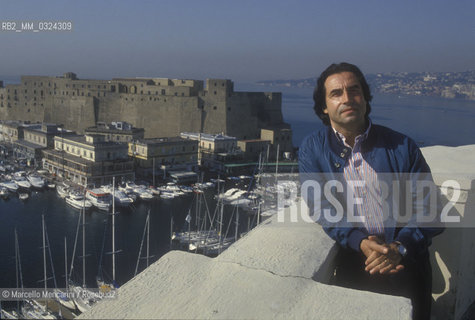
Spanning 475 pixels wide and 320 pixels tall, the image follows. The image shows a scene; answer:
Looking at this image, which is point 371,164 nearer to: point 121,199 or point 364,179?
point 364,179

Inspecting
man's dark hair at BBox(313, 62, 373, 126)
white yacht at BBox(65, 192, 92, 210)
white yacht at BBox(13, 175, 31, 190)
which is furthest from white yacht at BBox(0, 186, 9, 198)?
man's dark hair at BBox(313, 62, 373, 126)

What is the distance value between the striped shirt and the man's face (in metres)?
0.08

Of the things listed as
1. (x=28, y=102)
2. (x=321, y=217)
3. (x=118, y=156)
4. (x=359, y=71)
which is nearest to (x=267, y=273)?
(x=321, y=217)

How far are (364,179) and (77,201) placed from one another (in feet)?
36.4

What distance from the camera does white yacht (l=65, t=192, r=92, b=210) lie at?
433 inches

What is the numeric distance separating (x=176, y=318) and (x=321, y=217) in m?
0.42

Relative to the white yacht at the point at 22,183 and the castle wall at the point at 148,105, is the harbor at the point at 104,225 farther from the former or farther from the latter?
the castle wall at the point at 148,105

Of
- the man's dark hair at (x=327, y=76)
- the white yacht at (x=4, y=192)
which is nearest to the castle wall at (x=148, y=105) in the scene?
the white yacht at (x=4, y=192)

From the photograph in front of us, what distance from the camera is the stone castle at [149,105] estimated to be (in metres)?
17.5

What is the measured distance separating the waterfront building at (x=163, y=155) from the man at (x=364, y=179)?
1292 cm

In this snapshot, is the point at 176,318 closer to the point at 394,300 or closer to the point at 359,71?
the point at 394,300

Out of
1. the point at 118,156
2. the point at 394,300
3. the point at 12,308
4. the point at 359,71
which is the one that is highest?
the point at 359,71

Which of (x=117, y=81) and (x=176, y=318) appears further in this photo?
(x=117, y=81)

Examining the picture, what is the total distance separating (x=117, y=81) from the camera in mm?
20250
